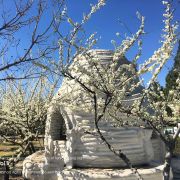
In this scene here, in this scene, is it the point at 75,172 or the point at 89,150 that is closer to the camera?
the point at 75,172

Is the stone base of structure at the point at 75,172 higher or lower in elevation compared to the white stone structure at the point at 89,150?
lower

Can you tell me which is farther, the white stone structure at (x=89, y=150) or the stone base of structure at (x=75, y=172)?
the white stone structure at (x=89, y=150)

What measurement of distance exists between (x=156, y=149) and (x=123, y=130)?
2560mm

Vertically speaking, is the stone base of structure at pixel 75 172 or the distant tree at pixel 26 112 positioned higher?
the distant tree at pixel 26 112

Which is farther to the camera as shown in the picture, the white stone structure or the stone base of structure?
the white stone structure

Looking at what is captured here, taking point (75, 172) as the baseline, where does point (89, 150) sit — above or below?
above

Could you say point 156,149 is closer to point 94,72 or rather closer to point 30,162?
point 30,162

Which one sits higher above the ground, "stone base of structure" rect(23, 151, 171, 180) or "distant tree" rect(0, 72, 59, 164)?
"distant tree" rect(0, 72, 59, 164)

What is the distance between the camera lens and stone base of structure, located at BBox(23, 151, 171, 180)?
986cm

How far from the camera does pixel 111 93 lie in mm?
5258

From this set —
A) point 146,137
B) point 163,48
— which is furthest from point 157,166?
point 163,48

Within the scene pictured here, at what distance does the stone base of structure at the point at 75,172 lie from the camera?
9.86 m

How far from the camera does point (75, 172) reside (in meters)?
10.5

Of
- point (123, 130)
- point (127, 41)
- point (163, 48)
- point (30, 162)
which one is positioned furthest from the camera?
point (30, 162)
